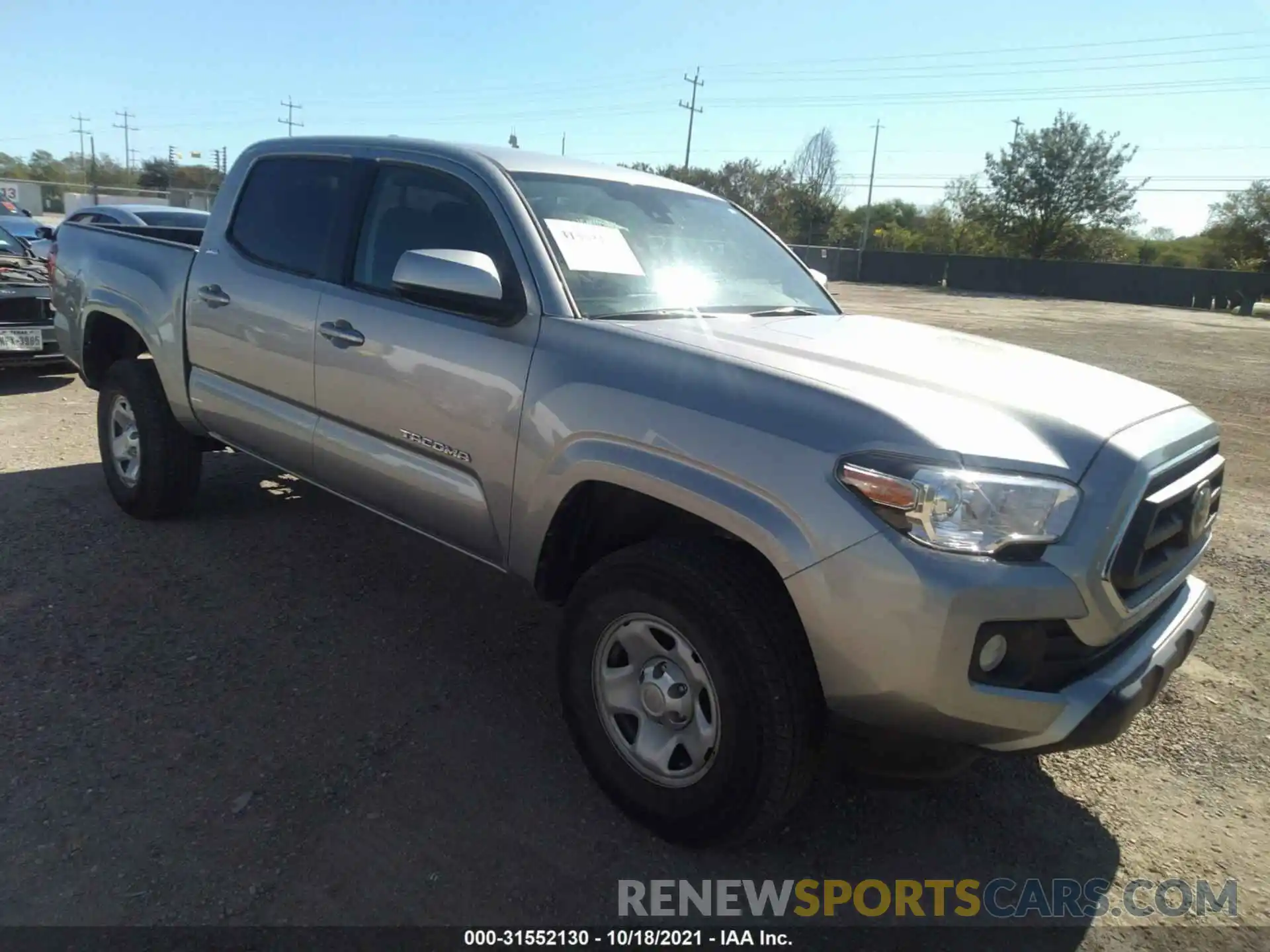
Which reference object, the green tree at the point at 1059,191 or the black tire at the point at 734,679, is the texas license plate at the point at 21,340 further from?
the green tree at the point at 1059,191

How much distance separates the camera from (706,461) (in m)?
2.39

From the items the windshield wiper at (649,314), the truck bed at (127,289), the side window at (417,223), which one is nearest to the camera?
the windshield wiper at (649,314)

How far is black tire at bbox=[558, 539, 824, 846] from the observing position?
2277 millimetres

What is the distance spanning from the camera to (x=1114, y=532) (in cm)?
216

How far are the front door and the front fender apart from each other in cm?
13

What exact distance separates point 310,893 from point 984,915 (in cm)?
177

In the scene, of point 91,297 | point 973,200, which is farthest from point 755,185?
point 91,297

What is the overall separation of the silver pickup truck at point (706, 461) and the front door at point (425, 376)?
0.01 metres

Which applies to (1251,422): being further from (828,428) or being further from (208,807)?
(208,807)

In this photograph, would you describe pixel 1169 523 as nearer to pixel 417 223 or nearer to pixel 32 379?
pixel 417 223

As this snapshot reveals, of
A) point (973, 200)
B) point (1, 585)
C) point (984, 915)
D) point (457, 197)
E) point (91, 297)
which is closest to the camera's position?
point (984, 915)

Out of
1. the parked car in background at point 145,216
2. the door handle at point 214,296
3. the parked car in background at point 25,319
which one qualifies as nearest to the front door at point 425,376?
the door handle at point 214,296

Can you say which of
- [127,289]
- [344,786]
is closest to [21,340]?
[127,289]

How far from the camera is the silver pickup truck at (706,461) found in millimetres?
2111
